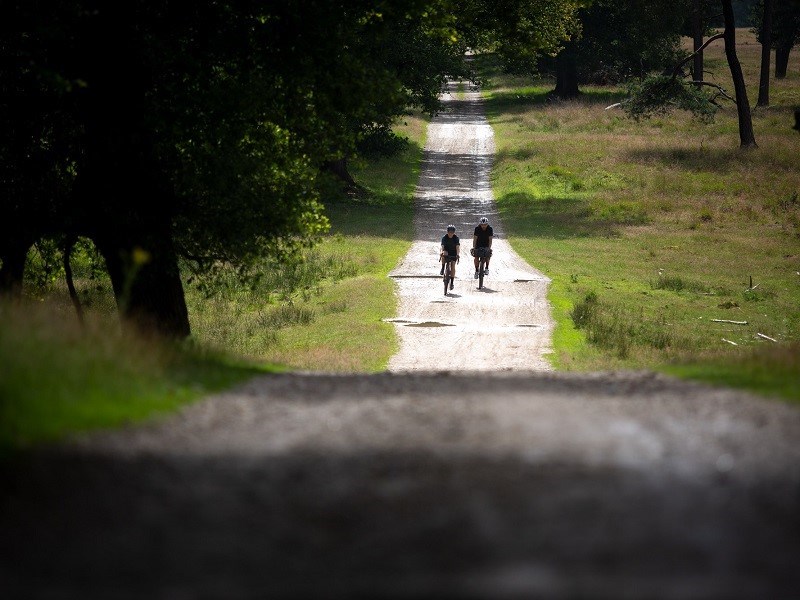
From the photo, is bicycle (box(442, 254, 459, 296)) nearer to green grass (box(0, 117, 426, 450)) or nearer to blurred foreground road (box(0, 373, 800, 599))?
green grass (box(0, 117, 426, 450))

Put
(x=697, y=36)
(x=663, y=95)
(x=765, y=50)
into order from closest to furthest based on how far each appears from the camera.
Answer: (x=663, y=95) < (x=765, y=50) < (x=697, y=36)

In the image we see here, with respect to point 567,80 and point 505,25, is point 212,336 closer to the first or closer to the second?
point 505,25

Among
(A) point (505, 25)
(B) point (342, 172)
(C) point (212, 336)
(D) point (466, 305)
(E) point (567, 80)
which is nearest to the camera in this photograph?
(A) point (505, 25)

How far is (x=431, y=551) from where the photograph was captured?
502 centimetres

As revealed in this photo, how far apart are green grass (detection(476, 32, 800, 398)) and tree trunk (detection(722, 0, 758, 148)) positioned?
962mm

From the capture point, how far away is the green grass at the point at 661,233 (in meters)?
20.7

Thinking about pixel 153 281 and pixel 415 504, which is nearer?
pixel 415 504

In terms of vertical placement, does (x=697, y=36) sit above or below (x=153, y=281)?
above

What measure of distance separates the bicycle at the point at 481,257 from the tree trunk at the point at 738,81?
88.3ft

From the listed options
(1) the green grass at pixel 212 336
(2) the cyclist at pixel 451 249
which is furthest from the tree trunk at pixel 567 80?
(2) the cyclist at pixel 451 249

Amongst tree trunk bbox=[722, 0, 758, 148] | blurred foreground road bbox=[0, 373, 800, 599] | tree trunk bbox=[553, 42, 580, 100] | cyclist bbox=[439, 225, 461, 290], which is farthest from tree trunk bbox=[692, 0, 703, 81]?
blurred foreground road bbox=[0, 373, 800, 599]

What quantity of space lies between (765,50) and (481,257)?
4394cm

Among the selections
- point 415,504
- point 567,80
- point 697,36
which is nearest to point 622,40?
point 697,36

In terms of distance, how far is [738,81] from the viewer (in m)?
50.3
